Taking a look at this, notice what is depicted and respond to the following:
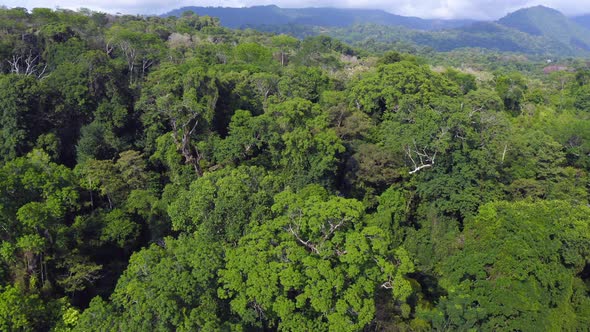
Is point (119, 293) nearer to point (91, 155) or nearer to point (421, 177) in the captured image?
point (91, 155)

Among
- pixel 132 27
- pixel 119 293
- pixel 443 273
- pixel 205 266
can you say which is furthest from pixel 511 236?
pixel 132 27

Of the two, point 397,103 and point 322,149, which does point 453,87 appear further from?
point 322,149

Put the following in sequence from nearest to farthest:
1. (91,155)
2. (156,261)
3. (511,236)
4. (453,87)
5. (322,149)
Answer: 1. (156,261)
2. (511,236)
3. (322,149)
4. (91,155)
5. (453,87)

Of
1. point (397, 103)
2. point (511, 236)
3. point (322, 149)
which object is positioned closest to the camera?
point (511, 236)

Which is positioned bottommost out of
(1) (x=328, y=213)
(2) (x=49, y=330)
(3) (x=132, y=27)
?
(2) (x=49, y=330)

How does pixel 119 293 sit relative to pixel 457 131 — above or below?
below

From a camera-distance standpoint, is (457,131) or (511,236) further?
(457,131)
